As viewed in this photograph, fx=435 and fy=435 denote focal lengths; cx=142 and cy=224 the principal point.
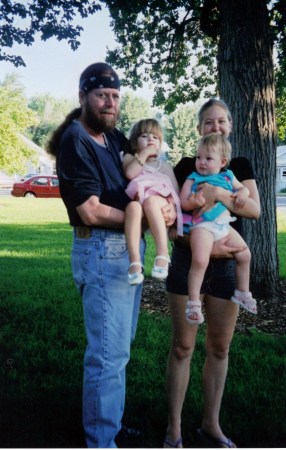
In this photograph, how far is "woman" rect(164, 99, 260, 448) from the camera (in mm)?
2121

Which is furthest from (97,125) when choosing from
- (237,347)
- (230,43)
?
(230,43)

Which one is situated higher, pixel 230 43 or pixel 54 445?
pixel 230 43

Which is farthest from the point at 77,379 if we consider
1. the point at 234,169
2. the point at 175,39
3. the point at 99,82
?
the point at 175,39

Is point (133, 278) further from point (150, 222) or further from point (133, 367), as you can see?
point (133, 367)

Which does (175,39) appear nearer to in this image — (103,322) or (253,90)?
(253,90)

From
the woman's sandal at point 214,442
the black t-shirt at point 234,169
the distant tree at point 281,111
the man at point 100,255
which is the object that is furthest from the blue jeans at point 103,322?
the distant tree at point 281,111

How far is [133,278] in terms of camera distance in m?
1.89

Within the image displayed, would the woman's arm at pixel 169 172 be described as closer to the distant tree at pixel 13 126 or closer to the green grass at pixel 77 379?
the green grass at pixel 77 379

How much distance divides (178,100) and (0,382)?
664cm

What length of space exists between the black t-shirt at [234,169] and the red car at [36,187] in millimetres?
18443

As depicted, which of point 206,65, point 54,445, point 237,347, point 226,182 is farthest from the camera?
point 206,65

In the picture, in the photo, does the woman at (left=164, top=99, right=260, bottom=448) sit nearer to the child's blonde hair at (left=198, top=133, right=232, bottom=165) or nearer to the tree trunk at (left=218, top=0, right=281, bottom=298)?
the child's blonde hair at (left=198, top=133, right=232, bottom=165)

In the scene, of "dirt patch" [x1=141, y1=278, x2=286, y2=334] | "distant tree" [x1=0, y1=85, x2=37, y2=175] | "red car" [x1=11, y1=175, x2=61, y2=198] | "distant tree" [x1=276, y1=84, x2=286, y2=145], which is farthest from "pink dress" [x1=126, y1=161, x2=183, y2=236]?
"red car" [x1=11, y1=175, x2=61, y2=198]

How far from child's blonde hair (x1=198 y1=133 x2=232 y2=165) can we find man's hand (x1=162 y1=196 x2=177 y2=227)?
31 centimetres
